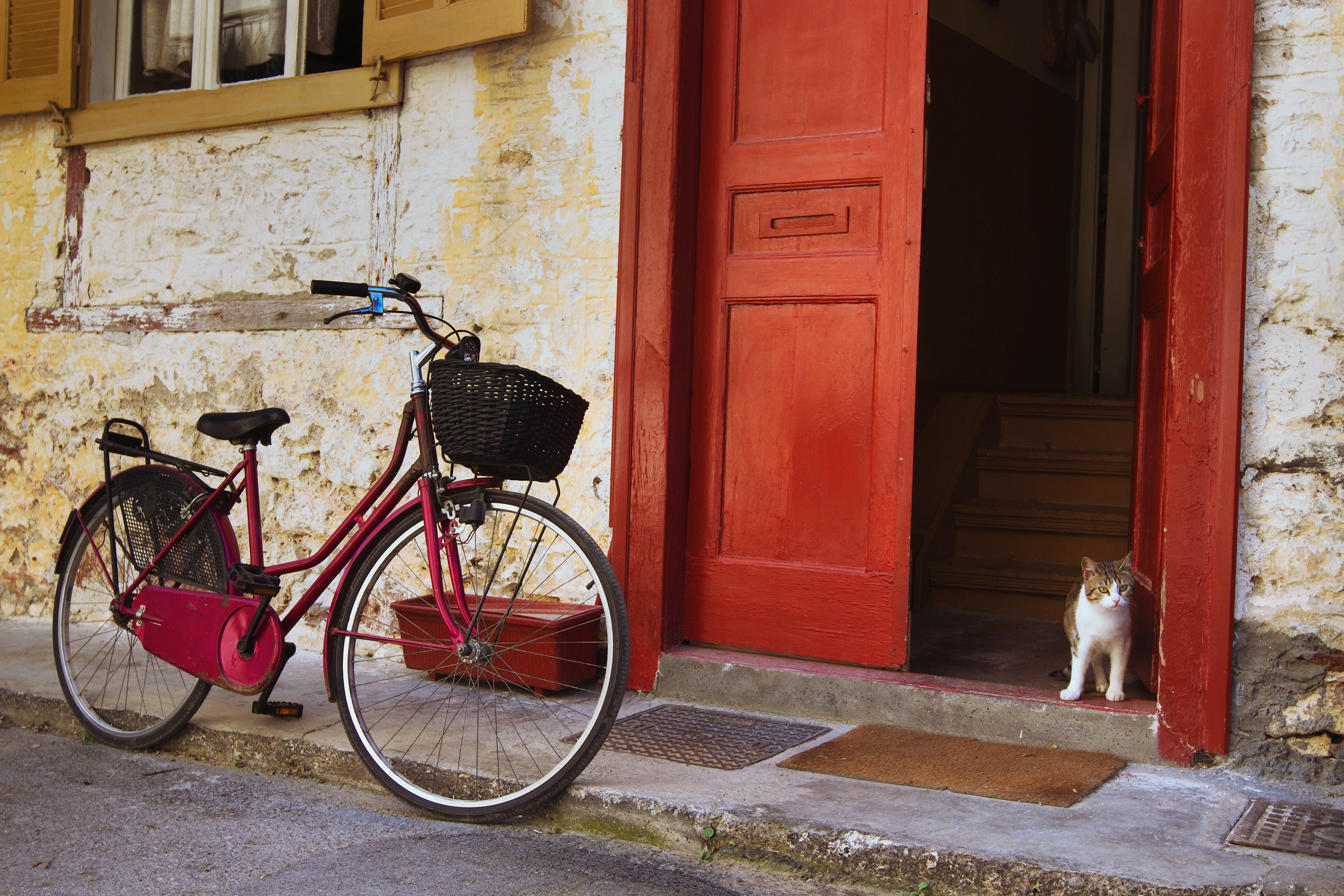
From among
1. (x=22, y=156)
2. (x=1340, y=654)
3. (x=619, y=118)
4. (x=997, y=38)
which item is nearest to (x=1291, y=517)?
(x=1340, y=654)

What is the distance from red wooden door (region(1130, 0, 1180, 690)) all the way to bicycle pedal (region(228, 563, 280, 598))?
2.52m

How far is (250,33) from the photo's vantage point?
5.01 m

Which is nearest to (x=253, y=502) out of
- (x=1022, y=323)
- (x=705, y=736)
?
(x=705, y=736)

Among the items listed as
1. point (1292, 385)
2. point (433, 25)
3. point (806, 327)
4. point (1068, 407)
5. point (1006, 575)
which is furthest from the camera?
point (1068, 407)

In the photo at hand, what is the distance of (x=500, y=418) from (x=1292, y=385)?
2.09 m

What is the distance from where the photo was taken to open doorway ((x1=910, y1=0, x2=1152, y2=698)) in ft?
16.7

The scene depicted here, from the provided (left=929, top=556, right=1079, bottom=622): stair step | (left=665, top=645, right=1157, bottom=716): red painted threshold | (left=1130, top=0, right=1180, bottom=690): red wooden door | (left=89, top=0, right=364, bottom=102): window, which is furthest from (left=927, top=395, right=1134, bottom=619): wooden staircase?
(left=89, top=0, right=364, bottom=102): window

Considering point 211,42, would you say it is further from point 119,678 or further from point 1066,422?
point 1066,422

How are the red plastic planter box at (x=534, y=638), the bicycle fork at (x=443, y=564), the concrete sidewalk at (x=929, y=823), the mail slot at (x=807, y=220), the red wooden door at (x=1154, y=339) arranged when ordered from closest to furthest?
1. the concrete sidewalk at (x=929, y=823)
2. the bicycle fork at (x=443, y=564)
3. the red wooden door at (x=1154, y=339)
4. the red plastic planter box at (x=534, y=638)
5. the mail slot at (x=807, y=220)

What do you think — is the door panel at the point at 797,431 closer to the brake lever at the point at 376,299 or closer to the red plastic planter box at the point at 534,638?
the red plastic planter box at the point at 534,638

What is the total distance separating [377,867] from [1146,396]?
2613mm

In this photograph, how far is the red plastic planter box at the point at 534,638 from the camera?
354 centimetres

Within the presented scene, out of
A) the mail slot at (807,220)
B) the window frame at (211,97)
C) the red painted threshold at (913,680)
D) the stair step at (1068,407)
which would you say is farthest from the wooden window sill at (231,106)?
the stair step at (1068,407)

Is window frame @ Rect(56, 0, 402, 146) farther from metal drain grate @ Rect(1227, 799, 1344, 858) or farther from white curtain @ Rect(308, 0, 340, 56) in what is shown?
metal drain grate @ Rect(1227, 799, 1344, 858)
